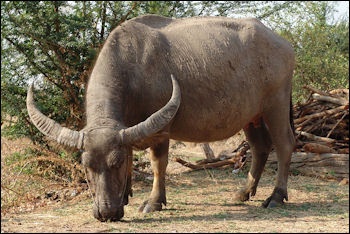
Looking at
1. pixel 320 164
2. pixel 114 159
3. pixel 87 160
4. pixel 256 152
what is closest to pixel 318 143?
pixel 320 164

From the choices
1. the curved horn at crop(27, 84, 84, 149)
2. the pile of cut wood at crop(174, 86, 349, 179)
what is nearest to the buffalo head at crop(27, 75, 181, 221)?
the curved horn at crop(27, 84, 84, 149)

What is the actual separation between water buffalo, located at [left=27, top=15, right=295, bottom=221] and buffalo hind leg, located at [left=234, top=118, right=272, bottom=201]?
0.02 m

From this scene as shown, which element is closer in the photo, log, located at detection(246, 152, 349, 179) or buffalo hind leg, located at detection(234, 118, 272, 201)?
buffalo hind leg, located at detection(234, 118, 272, 201)

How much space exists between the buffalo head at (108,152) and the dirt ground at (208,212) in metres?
0.25

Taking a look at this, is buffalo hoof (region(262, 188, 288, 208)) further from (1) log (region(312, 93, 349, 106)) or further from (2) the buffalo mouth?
(1) log (region(312, 93, 349, 106))

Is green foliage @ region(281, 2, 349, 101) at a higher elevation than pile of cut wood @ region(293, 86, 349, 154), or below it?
higher

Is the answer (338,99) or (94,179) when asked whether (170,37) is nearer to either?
(94,179)

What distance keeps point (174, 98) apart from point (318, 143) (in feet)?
20.0

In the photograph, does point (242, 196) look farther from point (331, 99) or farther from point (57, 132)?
point (331, 99)

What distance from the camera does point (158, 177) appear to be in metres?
6.59

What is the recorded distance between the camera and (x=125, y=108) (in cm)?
619

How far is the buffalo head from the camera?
212 inches

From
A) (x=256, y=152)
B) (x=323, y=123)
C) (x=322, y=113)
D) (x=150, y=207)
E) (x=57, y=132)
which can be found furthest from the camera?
(x=323, y=123)

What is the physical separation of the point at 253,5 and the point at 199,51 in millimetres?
4846
